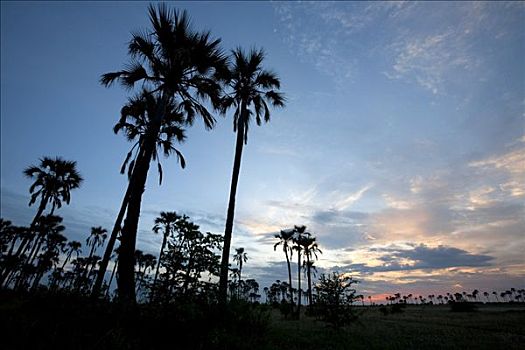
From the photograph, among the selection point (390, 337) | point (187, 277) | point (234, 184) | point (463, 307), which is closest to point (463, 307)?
point (463, 307)

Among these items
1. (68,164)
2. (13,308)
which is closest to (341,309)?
(13,308)

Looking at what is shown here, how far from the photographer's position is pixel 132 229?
10.5 metres

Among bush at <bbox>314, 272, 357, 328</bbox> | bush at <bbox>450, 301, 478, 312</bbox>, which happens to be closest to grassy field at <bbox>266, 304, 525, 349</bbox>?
bush at <bbox>314, 272, 357, 328</bbox>

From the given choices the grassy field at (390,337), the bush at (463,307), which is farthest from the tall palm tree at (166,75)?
the bush at (463,307)

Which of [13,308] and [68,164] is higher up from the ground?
[68,164]

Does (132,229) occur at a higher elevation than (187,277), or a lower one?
higher

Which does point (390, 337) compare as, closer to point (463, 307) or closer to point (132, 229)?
point (132, 229)

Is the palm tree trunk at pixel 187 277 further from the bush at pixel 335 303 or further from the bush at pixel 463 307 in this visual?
the bush at pixel 463 307

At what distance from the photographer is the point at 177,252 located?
779 centimetres

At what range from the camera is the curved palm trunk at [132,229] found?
9.71 metres

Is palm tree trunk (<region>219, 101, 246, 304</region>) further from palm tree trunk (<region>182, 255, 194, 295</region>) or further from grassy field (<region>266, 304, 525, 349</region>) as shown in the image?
palm tree trunk (<region>182, 255, 194, 295</region>)

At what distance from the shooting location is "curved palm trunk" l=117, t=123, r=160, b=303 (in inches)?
382

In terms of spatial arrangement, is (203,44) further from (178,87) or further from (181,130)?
(181,130)

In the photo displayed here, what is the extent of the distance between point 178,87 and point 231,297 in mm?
9336
